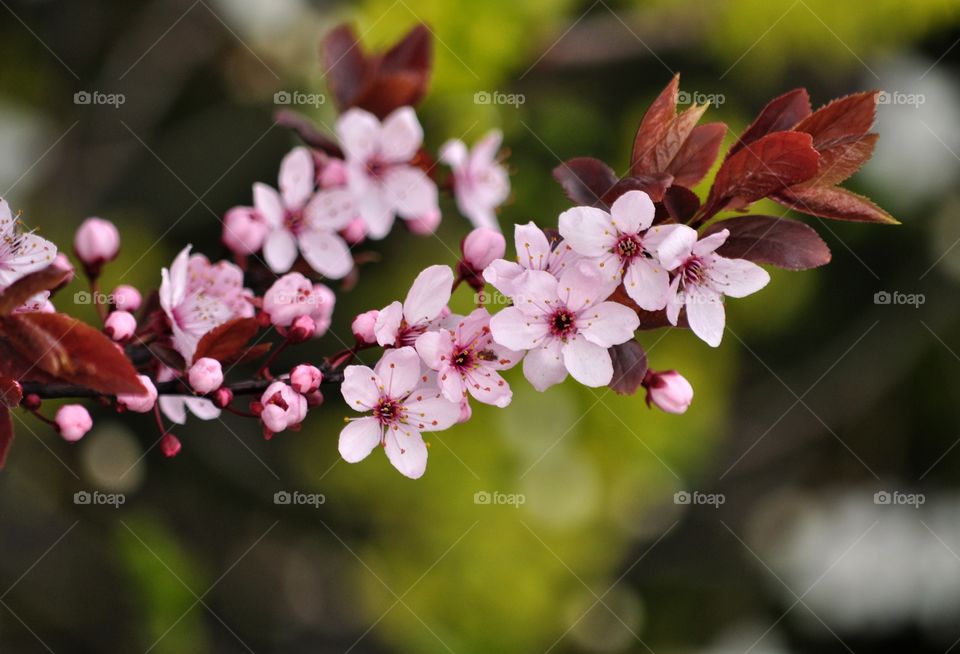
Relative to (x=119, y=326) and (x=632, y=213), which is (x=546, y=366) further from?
(x=119, y=326)

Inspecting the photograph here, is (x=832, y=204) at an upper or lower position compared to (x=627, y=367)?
upper

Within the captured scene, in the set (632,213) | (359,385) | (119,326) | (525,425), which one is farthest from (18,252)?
(525,425)

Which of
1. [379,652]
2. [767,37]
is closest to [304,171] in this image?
[767,37]

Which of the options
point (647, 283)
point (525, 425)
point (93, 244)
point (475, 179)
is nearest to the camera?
point (647, 283)

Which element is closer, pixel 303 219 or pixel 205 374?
pixel 205 374

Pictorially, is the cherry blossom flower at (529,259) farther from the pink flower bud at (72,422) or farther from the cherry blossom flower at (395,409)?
the pink flower bud at (72,422)

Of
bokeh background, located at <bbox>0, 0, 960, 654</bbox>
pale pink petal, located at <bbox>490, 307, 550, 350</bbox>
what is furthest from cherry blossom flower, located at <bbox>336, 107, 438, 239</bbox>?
bokeh background, located at <bbox>0, 0, 960, 654</bbox>

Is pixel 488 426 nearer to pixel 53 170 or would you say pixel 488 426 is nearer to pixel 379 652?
pixel 379 652

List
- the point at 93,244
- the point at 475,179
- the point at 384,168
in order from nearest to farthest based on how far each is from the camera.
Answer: the point at 93,244
the point at 384,168
the point at 475,179
